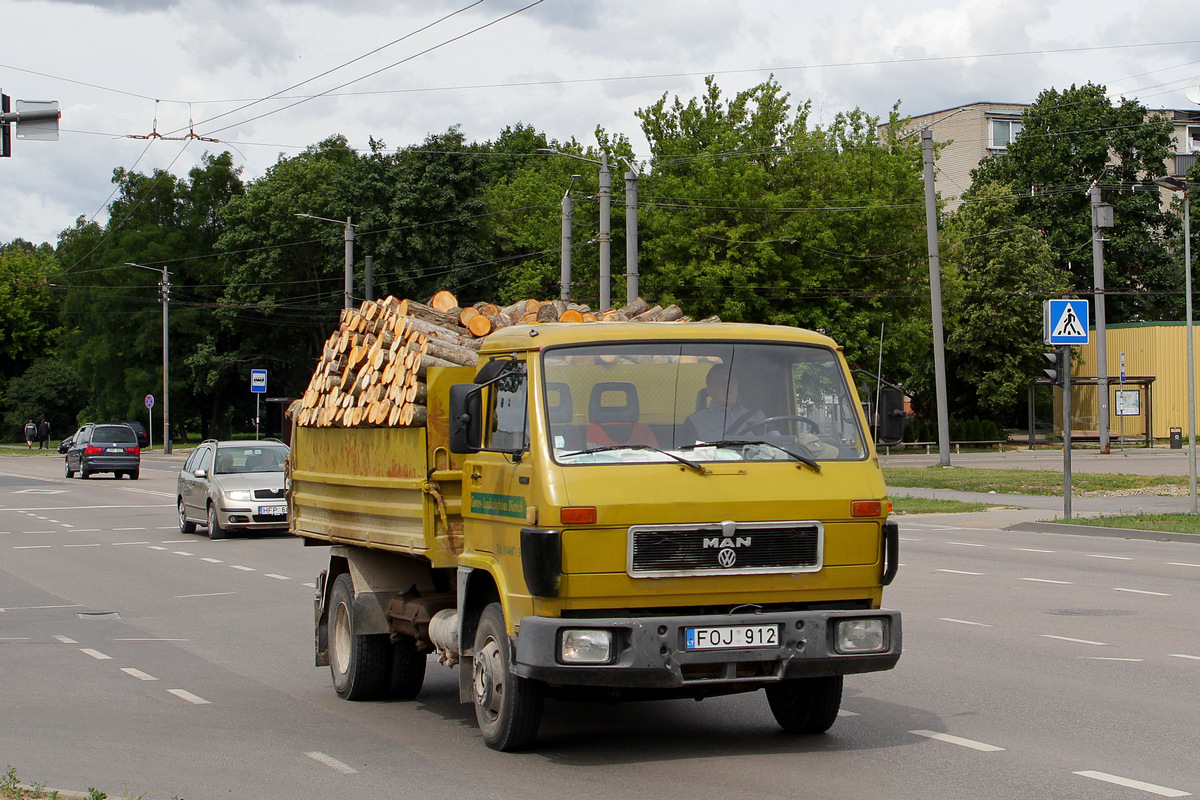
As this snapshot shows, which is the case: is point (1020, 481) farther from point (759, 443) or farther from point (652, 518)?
A: point (652, 518)

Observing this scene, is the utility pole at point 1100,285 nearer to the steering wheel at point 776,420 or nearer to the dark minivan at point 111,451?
the dark minivan at point 111,451

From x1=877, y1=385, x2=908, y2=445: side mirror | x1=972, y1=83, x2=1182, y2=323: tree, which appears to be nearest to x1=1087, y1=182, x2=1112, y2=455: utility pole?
x1=972, y1=83, x2=1182, y2=323: tree

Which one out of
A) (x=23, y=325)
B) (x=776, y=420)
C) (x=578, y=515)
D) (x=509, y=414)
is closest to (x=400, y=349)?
(x=509, y=414)

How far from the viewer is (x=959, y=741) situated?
281 inches

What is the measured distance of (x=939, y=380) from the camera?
3666 cm

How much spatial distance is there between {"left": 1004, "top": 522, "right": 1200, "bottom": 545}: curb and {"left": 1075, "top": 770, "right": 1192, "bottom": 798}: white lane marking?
14861mm

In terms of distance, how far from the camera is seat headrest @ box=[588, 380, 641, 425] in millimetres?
6707

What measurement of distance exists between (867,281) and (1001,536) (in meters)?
27.5

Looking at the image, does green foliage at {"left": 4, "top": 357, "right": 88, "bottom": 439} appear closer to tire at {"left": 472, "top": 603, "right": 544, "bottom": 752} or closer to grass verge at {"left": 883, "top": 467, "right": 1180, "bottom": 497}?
grass verge at {"left": 883, "top": 467, "right": 1180, "bottom": 497}

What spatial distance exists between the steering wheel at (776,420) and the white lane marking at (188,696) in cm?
403

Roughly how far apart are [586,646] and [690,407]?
1341 mm

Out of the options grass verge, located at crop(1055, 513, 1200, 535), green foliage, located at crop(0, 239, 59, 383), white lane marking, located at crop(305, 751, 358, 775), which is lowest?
white lane marking, located at crop(305, 751, 358, 775)

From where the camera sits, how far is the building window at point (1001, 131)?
282 ft

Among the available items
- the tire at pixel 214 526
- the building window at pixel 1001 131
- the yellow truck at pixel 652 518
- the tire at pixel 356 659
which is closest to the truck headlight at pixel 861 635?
the yellow truck at pixel 652 518
